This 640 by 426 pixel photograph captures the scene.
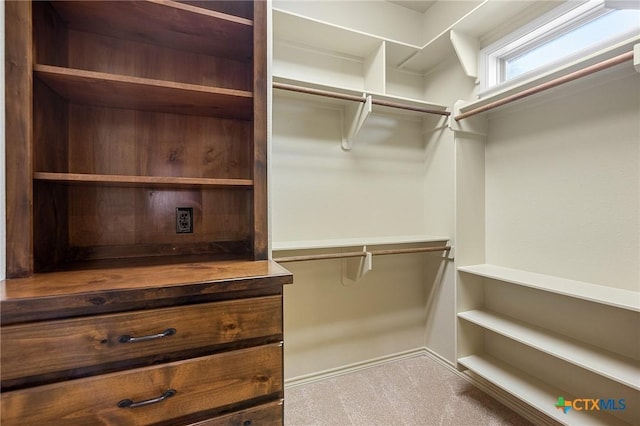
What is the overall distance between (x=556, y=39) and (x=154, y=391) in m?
2.53

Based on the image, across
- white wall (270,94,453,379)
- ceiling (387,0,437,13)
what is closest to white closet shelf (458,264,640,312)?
white wall (270,94,453,379)

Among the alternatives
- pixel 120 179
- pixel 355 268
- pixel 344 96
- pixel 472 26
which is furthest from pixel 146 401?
pixel 472 26

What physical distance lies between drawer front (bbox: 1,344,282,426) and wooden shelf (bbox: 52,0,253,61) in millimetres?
1292

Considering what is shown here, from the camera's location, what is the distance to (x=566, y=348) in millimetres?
1404

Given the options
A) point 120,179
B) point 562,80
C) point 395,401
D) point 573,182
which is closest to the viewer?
point 120,179

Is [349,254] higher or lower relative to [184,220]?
lower

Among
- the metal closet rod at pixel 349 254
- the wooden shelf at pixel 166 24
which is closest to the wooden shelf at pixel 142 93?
the wooden shelf at pixel 166 24

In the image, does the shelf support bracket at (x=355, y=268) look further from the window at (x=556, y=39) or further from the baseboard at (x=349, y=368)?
the window at (x=556, y=39)

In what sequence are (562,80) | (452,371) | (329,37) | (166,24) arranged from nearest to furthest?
Answer: (166,24) < (562,80) < (329,37) < (452,371)

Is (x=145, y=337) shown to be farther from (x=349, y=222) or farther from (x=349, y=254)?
(x=349, y=222)

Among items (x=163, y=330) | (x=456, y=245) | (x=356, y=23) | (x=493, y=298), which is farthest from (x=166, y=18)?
(x=493, y=298)

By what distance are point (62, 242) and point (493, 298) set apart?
2435 millimetres

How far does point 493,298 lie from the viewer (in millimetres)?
1924

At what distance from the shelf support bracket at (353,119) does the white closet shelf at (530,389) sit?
1638 millimetres
